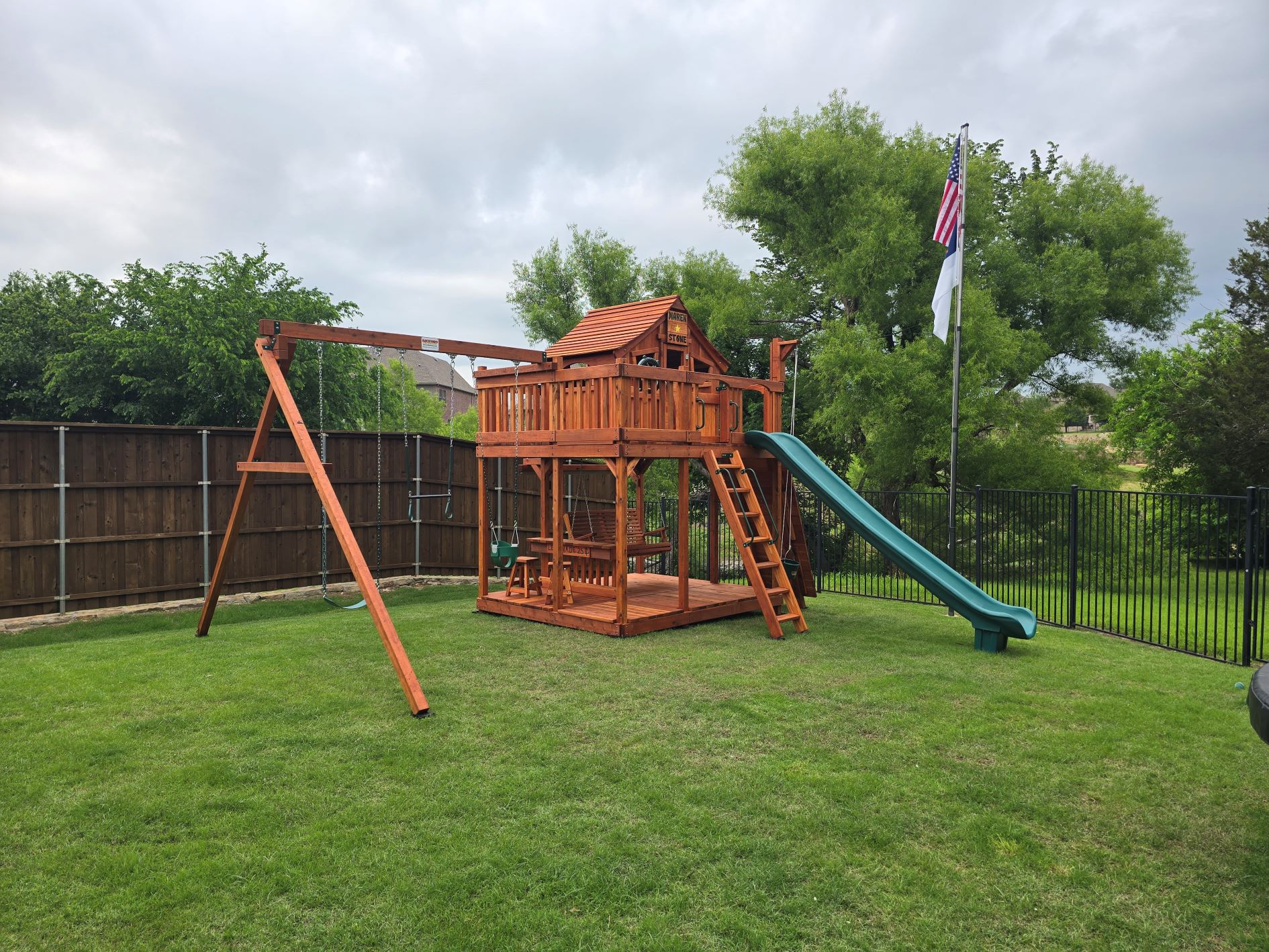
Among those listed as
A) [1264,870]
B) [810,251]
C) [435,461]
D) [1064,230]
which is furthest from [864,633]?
[1064,230]

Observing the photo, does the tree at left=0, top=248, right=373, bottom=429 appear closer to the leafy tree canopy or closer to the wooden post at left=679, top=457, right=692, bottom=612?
the leafy tree canopy

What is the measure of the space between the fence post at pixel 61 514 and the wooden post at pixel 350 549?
13.5ft

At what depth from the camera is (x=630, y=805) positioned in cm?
453

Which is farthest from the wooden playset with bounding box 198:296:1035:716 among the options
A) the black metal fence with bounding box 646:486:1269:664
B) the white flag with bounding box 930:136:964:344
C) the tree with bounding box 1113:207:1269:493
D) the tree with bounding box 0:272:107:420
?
the tree with bounding box 0:272:107:420

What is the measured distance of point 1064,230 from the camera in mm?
24844

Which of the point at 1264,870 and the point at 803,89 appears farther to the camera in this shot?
the point at 803,89

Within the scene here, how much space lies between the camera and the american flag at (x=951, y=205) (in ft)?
34.0

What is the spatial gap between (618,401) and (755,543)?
2321 mm

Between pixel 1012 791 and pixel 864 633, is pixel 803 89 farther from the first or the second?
pixel 1012 791

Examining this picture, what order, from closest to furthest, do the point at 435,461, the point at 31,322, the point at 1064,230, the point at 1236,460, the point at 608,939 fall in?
the point at 608,939 → the point at 435,461 → the point at 1236,460 → the point at 1064,230 → the point at 31,322

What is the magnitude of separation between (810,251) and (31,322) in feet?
86.8

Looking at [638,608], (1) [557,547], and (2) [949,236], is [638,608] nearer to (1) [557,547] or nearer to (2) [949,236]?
(1) [557,547]

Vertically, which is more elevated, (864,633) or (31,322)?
(31,322)

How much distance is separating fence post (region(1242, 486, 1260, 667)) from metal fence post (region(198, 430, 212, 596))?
1208cm
